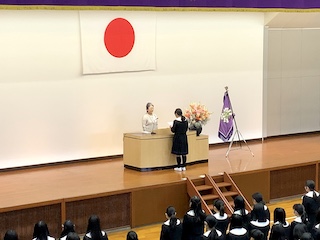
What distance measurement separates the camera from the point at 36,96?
14805 mm

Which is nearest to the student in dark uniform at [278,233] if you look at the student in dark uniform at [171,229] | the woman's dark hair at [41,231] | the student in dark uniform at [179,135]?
the student in dark uniform at [171,229]

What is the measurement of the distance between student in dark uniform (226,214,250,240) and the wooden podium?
4.99 meters

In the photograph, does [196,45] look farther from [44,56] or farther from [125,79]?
[44,56]

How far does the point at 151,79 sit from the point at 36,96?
2852 mm

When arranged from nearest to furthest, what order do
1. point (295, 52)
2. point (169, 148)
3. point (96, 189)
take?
point (96, 189) → point (169, 148) → point (295, 52)

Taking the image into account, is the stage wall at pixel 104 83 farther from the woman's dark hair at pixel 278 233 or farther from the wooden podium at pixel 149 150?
the woman's dark hair at pixel 278 233

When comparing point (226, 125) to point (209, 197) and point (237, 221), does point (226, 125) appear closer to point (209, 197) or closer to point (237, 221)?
point (209, 197)

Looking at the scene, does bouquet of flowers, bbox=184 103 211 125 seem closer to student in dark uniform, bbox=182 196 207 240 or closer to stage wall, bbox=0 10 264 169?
stage wall, bbox=0 10 264 169

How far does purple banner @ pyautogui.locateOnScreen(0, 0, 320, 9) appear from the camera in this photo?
14.3 metres

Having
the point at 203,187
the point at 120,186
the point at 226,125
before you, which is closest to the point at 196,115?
the point at 226,125

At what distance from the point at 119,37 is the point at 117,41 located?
0.34ft

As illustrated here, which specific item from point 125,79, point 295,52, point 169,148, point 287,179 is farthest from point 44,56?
point 295,52

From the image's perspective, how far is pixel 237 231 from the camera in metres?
9.37

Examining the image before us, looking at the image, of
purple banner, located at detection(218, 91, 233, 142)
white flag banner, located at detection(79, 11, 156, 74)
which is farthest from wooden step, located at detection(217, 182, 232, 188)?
white flag banner, located at detection(79, 11, 156, 74)
